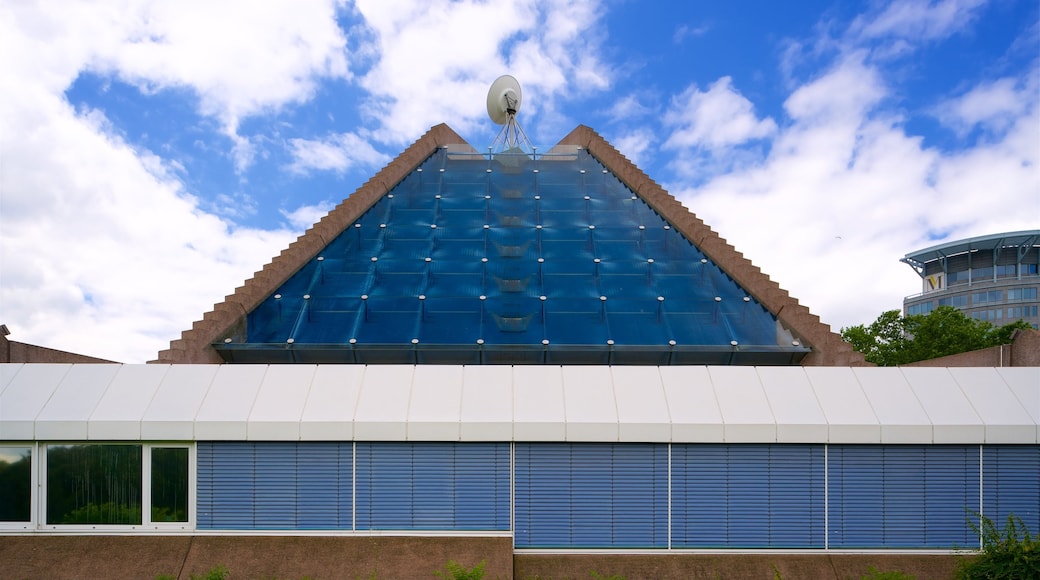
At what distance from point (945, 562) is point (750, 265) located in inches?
477

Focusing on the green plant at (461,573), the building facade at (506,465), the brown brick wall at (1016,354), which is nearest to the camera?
the green plant at (461,573)

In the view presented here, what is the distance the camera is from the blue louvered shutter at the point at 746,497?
14.9 meters

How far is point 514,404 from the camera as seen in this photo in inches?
588

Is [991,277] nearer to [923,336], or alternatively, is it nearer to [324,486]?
[923,336]

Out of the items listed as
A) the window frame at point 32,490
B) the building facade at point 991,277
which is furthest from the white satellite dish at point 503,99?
the building facade at point 991,277

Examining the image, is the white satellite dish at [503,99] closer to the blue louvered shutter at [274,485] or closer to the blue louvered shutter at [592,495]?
the blue louvered shutter at [592,495]

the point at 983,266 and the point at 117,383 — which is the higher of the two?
the point at 983,266

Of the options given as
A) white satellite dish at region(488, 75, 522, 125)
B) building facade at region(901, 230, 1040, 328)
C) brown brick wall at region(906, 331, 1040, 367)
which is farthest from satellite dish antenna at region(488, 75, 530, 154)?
building facade at region(901, 230, 1040, 328)

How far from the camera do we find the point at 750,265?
25.5m

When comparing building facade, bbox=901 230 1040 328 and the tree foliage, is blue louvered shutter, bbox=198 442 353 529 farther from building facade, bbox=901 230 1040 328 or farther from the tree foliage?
building facade, bbox=901 230 1040 328

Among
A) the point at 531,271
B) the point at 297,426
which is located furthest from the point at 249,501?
the point at 531,271

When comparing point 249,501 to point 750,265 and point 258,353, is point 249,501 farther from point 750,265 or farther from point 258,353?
point 750,265

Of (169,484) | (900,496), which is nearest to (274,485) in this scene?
(169,484)

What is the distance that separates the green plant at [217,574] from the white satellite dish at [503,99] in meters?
34.6
